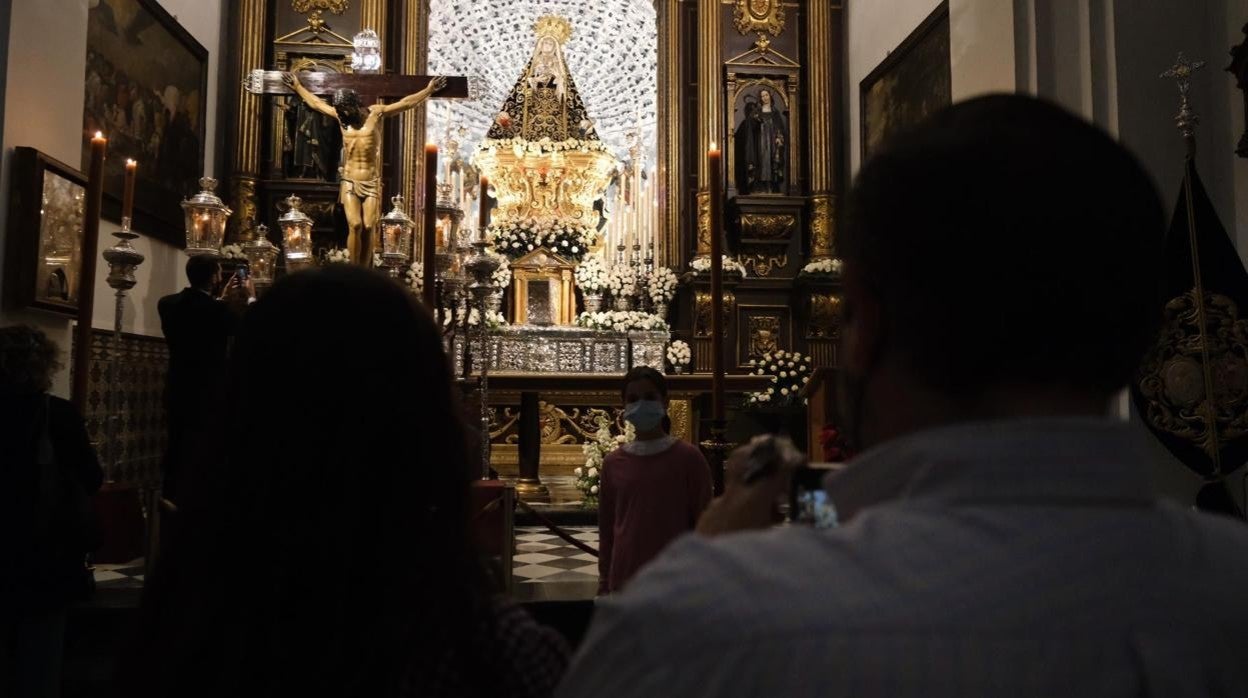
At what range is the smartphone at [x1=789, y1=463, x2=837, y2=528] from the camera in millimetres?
891

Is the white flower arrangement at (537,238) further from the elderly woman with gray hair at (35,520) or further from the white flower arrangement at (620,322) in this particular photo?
the elderly woman with gray hair at (35,520)

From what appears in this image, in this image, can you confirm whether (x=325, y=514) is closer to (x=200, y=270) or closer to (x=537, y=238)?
(x=200, y=270)

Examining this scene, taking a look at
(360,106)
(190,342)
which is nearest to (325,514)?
(190,342)

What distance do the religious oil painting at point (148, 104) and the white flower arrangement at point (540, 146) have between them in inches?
125

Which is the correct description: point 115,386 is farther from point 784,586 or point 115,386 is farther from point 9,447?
point 784,586

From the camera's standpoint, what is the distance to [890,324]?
2.35 feet

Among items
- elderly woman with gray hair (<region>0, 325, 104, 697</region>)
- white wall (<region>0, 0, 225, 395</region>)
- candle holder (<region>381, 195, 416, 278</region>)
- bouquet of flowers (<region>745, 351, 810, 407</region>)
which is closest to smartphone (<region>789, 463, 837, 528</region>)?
elderly woman with gray hair (<region>0, 325, 104, 697</region>)

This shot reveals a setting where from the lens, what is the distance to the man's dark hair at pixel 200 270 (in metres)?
4.46

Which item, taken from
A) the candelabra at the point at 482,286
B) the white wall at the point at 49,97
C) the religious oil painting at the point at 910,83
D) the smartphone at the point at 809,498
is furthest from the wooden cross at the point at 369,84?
the smartphone at the point at 809,498

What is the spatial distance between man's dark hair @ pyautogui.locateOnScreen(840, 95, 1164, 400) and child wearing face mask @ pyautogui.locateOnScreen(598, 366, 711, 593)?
8.70 feet

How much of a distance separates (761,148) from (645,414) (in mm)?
7942

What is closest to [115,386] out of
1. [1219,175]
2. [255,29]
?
[1219,175]

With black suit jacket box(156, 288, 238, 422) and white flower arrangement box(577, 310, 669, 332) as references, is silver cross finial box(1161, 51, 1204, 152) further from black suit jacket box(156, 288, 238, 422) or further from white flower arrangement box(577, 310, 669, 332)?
white flower arrangement box(577, 310, 669, 332)

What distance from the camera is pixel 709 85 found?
35.7 ft
